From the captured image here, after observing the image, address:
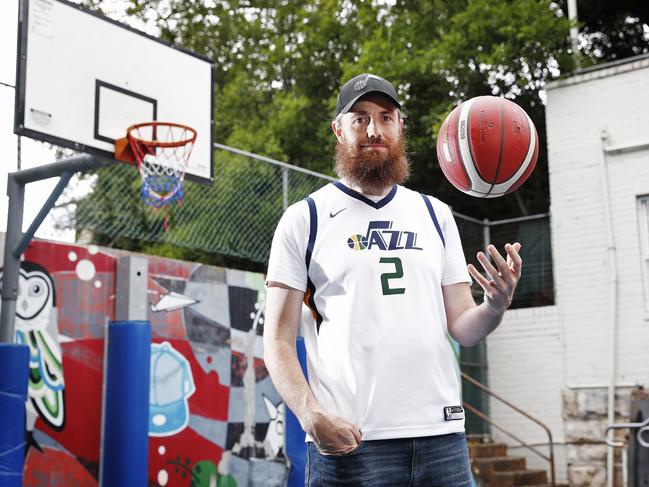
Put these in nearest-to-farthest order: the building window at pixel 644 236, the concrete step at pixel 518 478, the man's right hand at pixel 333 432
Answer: the man's right hand at pixel 333 432 → the building window at pixel 644 236 → the concrete step at pixel 518 478

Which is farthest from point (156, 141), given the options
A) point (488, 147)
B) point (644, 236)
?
point (644, 236)

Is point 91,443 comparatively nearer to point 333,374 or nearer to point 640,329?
point 333,374

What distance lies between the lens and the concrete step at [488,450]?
12.4 metres

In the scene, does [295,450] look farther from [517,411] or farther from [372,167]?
[372,167]

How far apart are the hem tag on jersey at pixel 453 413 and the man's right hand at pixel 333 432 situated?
326 millimetres

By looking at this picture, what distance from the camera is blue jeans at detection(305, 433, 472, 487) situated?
2.25 meters

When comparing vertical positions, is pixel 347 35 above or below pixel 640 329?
above

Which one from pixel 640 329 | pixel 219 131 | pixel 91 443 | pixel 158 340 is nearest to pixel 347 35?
pixel 219 131

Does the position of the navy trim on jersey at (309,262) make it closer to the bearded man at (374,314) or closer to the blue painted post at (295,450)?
the bearded man at (374,314)

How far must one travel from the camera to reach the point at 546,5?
42.8ft

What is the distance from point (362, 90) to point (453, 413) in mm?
977

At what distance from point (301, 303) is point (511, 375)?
36.9 feet

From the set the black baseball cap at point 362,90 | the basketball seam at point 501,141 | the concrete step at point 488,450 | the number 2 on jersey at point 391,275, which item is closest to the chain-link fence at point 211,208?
the concrete step at point 488,450

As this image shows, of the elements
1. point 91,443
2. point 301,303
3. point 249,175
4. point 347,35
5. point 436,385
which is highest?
point 347,35
